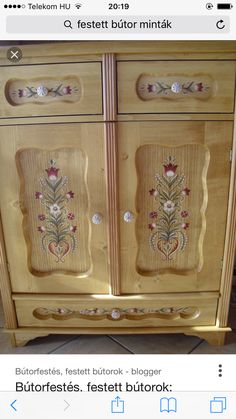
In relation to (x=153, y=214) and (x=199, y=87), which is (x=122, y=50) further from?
(x=153, y=214)

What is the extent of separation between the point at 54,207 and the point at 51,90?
0.91 ft

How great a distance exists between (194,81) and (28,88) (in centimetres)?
37

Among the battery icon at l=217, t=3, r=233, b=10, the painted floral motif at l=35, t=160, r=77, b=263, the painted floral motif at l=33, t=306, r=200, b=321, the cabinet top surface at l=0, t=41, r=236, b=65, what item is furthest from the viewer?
the painted floral motif at l=33, t=306, r=200, b=321

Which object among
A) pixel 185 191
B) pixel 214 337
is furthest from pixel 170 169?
pixel 214 337

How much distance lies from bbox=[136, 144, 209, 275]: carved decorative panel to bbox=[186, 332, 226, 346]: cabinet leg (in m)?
0.22

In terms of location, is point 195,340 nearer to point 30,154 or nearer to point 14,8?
point 30,154

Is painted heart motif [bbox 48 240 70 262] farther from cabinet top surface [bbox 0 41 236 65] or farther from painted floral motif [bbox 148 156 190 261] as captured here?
cabinet top surface [bbox 0 41 236 65]

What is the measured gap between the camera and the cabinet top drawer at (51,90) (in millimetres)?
708

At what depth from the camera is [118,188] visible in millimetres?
776

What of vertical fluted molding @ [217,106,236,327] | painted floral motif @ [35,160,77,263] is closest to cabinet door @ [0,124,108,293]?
painted floral motif @ [35,160,77,263]

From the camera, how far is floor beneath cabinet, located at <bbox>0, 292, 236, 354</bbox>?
92cm

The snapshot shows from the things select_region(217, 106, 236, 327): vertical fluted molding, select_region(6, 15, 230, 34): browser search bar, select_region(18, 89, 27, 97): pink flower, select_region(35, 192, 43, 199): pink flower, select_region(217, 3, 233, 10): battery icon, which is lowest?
select_region(217, 106, 236, 327): vertical fluted molding

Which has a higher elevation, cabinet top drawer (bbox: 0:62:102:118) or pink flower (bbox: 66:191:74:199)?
cabinet top drawer (bbox: 0:62:102:118)

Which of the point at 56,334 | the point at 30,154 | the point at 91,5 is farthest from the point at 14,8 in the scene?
the point at 56,334
